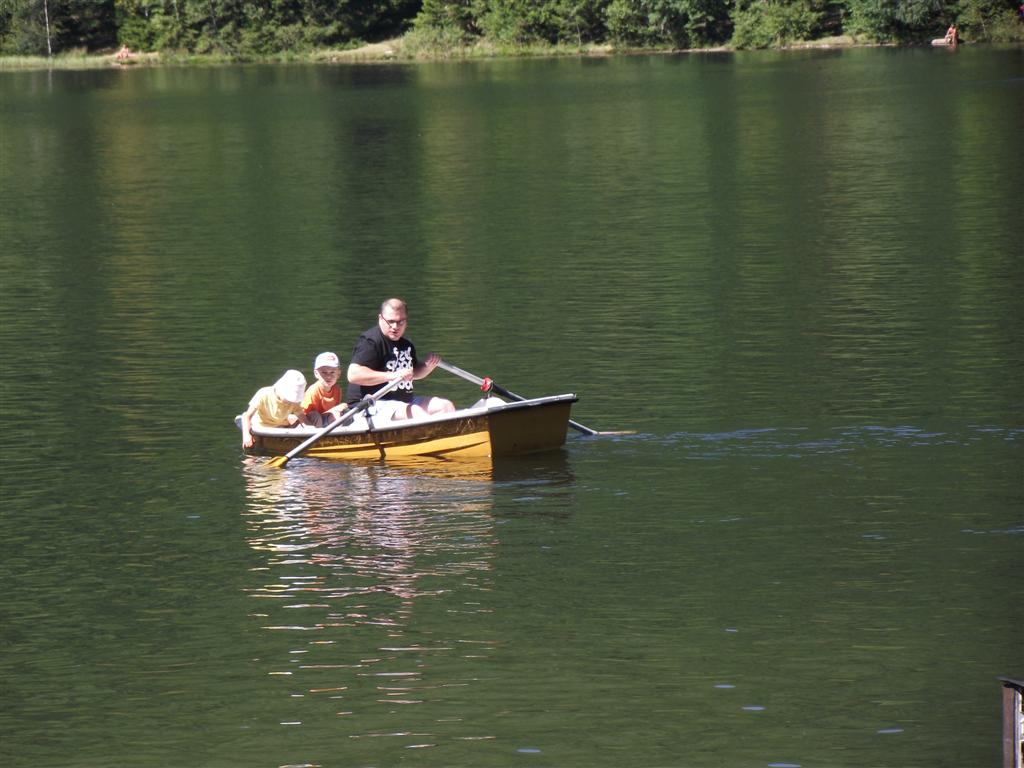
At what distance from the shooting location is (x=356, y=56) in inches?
5281

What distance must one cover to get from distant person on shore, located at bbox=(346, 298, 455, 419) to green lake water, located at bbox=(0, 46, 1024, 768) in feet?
2.60

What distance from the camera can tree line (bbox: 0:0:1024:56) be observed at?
366 feet

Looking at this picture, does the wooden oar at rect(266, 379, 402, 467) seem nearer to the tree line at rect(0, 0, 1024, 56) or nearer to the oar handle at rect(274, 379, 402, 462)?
the oar handle at rect(274, 379, 402, 462)

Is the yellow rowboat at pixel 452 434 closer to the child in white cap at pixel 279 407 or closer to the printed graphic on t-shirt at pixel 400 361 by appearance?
the child in white cap at pixel 279 407

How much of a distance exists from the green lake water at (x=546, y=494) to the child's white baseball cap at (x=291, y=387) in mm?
680

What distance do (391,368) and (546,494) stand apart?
257 cm

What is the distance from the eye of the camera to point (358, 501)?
1661 centimetres

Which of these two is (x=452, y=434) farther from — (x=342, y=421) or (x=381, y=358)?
(x=381, y=358)

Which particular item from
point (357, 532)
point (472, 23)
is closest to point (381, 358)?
point (357, 532)

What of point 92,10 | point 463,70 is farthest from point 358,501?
point 92,10

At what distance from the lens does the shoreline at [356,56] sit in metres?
123

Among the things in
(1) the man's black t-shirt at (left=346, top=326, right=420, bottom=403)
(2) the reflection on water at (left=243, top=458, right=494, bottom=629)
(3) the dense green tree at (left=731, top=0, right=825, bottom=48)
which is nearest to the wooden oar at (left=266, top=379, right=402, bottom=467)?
(2) the reflection on water at (left=243, top=458, right=494, bottom=629)

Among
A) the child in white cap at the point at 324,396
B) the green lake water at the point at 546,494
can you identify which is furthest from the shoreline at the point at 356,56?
the child in white cap at the point at 324,396

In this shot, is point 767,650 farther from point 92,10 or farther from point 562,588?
point 92,10
